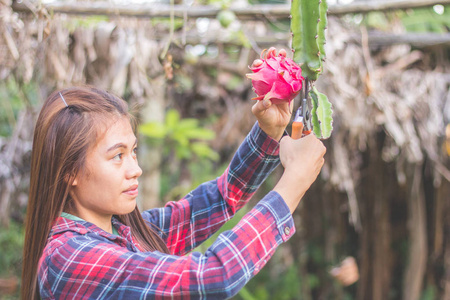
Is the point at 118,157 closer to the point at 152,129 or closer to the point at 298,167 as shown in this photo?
the point at 298,167

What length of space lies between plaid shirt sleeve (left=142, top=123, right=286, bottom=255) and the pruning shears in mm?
214

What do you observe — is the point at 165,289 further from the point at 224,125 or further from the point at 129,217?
the point at 224,125

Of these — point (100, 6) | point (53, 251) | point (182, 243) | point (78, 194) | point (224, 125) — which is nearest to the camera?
point (53, 251)

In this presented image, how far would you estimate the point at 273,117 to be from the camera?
1.30 metres

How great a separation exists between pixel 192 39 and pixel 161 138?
2.39 ft

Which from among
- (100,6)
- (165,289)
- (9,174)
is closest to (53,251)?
(165,289)

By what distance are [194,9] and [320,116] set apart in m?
1.43

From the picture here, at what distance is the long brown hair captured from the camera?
45.7 inches

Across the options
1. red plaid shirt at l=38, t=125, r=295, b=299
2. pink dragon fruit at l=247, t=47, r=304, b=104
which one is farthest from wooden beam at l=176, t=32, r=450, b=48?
red plaid shirt at l=38, t=125, r=295, b=299

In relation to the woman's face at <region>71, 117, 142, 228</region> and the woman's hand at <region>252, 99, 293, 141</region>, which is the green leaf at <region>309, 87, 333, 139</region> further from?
the woman's face at <region>71, 117, 142, 228</region>

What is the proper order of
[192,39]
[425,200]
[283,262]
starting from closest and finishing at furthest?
[192,39] → [425,200] → [283,262]

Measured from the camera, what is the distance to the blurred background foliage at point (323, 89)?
254 centimetres

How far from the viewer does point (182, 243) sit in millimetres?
1537

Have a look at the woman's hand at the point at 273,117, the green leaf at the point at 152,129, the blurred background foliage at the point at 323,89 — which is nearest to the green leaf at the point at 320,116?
the woman's hand at the point at 273,117
